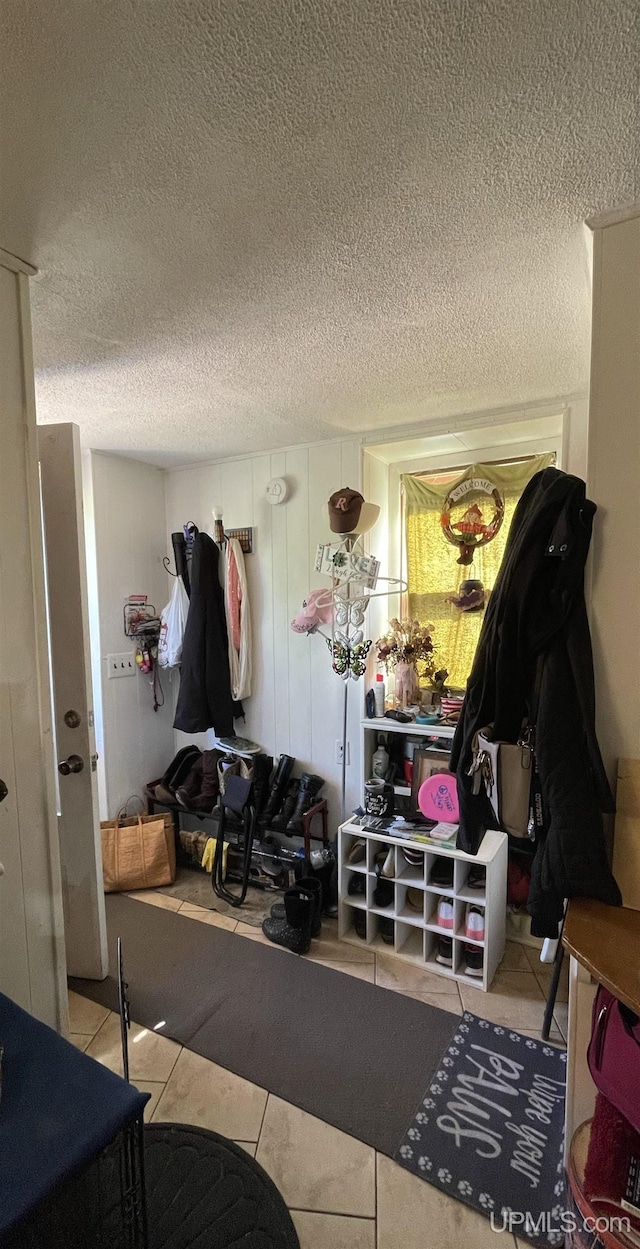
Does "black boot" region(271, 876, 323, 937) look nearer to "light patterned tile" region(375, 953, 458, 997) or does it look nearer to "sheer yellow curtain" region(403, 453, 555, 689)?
"light patterned tile" region(375, 953, 458, 997)

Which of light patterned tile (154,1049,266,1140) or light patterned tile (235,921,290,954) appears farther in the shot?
light patterned tile (235,921,290,954)

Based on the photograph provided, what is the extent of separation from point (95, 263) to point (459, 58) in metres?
0.93

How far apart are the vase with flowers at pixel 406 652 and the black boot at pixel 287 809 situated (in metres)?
0.77

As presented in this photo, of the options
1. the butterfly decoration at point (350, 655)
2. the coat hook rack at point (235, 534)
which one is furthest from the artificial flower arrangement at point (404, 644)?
the coat hook rack at point (235, 534)

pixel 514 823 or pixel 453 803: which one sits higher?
pixel 514 823

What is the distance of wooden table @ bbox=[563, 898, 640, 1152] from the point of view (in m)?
0.92

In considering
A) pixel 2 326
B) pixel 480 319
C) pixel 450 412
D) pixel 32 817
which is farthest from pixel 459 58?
pixel 32 817

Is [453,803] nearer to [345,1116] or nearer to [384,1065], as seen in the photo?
[384,1065]

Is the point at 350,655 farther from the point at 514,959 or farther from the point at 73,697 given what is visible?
the point at 514,959

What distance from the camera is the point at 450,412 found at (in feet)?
7.82

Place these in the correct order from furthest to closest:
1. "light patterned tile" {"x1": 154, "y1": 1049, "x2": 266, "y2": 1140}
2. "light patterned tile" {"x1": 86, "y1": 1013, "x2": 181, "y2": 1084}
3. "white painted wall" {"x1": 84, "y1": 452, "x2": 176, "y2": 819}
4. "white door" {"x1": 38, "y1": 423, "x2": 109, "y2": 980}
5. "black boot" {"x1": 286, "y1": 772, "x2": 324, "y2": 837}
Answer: "white painted wall" {"x1": 84, "y1": 452, "x2": 176, "y2": 819} < "black boot" {"x1": 286, "y1": 772, "x2": 324, "y2": 837} < "white door" {"x1": 38, "y1": 423, "x2": 109, "y2": 980} < "light patterned tile" {"x1": 86, "y1": 1013, "x2": 181, "y2": 1084} < "light patterned tile" {"x1": 154, "y1": 1049, "x2": 266, "y2": 1140}

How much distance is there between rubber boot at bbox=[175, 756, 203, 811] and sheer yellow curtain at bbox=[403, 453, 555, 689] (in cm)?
156

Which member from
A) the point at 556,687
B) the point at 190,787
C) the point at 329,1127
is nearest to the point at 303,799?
the point at 190,787

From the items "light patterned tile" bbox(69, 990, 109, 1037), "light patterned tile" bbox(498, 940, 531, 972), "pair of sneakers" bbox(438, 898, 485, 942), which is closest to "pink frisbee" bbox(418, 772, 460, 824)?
"pair of sneakers" bbox(438, 898, 485, 942)
